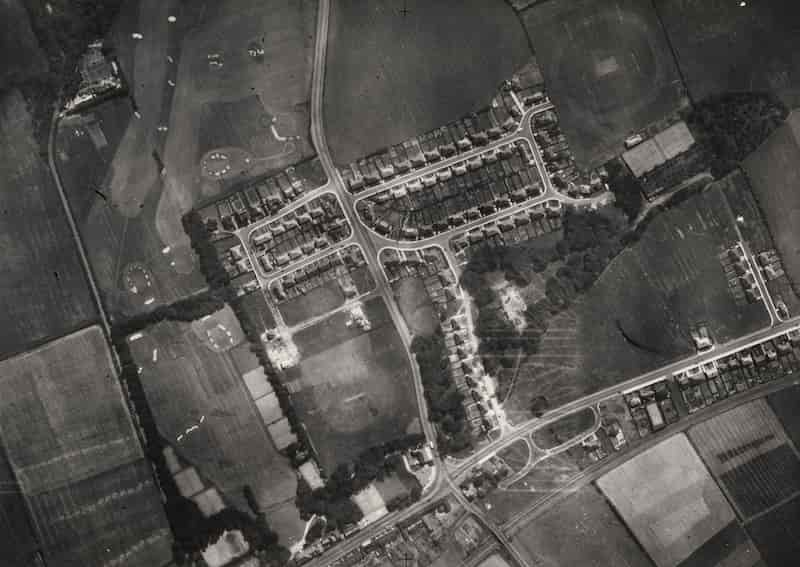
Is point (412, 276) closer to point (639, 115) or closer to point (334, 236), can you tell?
point (334, 236)

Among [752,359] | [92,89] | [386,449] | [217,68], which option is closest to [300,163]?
[217,68]

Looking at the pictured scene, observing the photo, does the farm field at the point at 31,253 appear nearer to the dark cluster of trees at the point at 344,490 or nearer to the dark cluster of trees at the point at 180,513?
the dark cluster of trees at the point at 180,513

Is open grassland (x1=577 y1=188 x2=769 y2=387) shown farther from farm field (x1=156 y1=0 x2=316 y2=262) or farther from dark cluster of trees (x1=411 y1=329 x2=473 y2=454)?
farm field (x1=156 y1=0 x2=316 y2=262)

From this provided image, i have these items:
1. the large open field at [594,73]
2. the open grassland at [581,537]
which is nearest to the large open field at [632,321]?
the open grassland at [581,537]

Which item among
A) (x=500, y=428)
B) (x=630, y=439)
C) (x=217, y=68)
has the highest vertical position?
(x=217, y=68)

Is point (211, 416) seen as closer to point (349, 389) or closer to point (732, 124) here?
point (349, 389)

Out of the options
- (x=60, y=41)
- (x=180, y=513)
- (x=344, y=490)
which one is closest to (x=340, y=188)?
(x=344, y=490)
